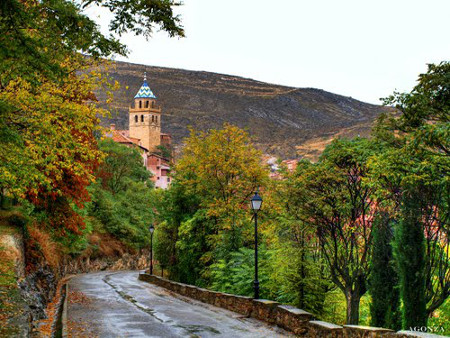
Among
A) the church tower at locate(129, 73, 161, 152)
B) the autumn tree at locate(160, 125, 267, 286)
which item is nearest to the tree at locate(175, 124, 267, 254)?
the autumn tree at locate(160, 125, 267, 286)

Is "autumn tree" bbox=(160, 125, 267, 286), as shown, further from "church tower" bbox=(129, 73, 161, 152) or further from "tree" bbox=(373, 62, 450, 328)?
"church tower" bbox=(129, 73, 161, 152)

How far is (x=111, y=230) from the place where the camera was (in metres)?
61.8

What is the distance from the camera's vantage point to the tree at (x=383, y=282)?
831 inches

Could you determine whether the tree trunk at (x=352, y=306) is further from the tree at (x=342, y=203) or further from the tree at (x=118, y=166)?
the tree at (x=118, y=166)

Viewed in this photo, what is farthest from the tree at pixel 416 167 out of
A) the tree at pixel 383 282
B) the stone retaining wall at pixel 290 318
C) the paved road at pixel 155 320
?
the paved road at pixel 155 320

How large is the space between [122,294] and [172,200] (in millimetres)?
11383

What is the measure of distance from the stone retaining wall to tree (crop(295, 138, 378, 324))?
20.4ft

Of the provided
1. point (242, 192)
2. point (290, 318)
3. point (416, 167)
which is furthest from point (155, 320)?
point (242, 192)

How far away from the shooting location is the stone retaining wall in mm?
9203

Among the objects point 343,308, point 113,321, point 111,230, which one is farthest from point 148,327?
point 111,230

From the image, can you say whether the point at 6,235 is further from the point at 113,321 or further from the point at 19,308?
the point at 19,308

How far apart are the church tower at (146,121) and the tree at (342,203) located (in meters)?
143

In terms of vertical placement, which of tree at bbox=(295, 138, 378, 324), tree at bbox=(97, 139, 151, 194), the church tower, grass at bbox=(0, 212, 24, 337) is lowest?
grass at bbox=(0, 212, 24, 337)

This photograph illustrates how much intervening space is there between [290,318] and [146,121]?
160 m
